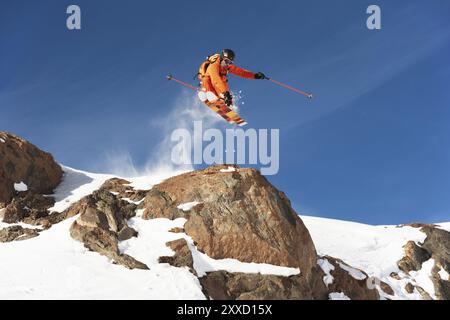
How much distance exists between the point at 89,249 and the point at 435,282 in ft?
80.7

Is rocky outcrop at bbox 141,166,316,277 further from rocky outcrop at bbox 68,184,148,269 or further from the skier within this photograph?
the skier

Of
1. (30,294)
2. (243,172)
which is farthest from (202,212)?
(30,294)

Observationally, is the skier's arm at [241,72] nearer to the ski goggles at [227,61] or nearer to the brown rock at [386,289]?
the ski goggles at [227,61]

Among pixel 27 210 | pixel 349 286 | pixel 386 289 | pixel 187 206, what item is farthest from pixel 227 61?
pixel 386 289

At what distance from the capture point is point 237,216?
2667cm

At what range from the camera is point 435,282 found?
35875 millimetres

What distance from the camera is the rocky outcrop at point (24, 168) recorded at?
36259 mm

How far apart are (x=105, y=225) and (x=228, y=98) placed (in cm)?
1014

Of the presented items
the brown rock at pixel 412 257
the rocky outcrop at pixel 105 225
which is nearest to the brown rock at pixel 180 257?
the rocky outcrop at pixel 105 225

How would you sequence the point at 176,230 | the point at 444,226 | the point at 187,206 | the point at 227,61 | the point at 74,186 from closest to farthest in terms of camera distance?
the point at 227,61, the point at 176,230, the point at 187,206, the point at 74,186, the point at 444,226

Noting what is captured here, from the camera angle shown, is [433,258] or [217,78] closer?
[217,78]

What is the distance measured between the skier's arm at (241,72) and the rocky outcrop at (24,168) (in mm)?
20496

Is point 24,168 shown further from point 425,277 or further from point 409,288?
point 425,277
